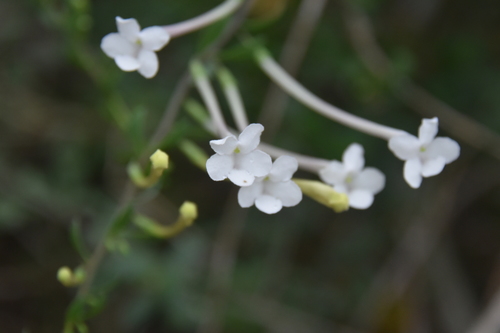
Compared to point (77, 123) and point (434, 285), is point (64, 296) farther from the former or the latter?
point (434, 285)

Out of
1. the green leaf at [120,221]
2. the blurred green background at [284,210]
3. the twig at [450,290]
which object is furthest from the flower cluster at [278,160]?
the twig at [450,290]

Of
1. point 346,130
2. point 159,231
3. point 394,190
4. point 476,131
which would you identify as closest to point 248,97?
point 346,130

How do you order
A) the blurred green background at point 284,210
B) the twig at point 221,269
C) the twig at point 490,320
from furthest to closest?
the blurred green background at point 284,210, the twig at point 221,269, the twig at point 490,320

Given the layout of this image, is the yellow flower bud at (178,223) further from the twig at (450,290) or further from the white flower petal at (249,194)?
the twig at (450,290)

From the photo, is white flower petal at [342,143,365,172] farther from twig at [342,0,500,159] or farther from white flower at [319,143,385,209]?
twig at [342,0,500,159]

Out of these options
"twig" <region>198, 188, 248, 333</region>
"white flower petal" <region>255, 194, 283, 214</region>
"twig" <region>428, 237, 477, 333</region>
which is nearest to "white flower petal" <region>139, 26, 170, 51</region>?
"white flower petal" <region>255, 194, 283, 214</region>

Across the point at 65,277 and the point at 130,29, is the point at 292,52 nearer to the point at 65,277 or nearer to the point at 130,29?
the point at 130,29
